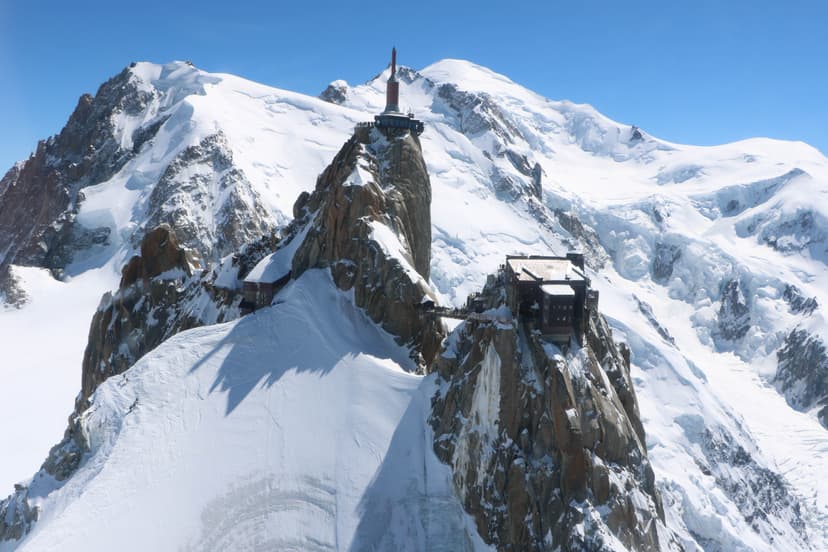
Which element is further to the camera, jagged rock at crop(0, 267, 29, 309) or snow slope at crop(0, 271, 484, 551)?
jagged rock at crop(0, 267, 29, 309)

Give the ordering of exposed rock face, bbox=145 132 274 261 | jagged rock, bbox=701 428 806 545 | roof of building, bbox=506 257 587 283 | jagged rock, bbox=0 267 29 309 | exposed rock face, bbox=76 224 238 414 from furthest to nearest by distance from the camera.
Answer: jagged rock, bbox=0 267 29 309
exposed rock face, bbox=145 132 274 261
jagged rock, bbox=701 428 806 545
exposed rock face, bbox=76 224 238 414
roof of building, bbox=506 257 587 283

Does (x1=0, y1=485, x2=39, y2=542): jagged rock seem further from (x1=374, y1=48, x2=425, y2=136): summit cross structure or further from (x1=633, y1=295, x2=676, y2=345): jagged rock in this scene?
(x1=633, y1=295, x2=676, y2=345): jagged rock

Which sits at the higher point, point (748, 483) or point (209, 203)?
point (209, 203)

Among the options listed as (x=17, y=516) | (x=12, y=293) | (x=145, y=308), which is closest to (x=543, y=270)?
(x=17, y=516)

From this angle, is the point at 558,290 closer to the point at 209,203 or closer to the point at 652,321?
the point at 209,203

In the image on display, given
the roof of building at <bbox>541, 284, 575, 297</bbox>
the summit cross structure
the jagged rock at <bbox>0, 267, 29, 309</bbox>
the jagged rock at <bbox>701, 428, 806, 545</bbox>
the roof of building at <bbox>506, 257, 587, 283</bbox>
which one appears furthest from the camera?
the jagged rock at <bbox>0, 267, 29, 309</bbox>

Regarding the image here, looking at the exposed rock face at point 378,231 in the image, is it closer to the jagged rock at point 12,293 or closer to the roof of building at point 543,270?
the roof of building at point 543,270

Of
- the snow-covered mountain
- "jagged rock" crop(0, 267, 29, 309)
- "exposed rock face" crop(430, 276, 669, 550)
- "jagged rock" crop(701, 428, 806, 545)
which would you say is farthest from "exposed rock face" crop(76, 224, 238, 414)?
"jagged rock" crop(701, 428, 806, 545)
